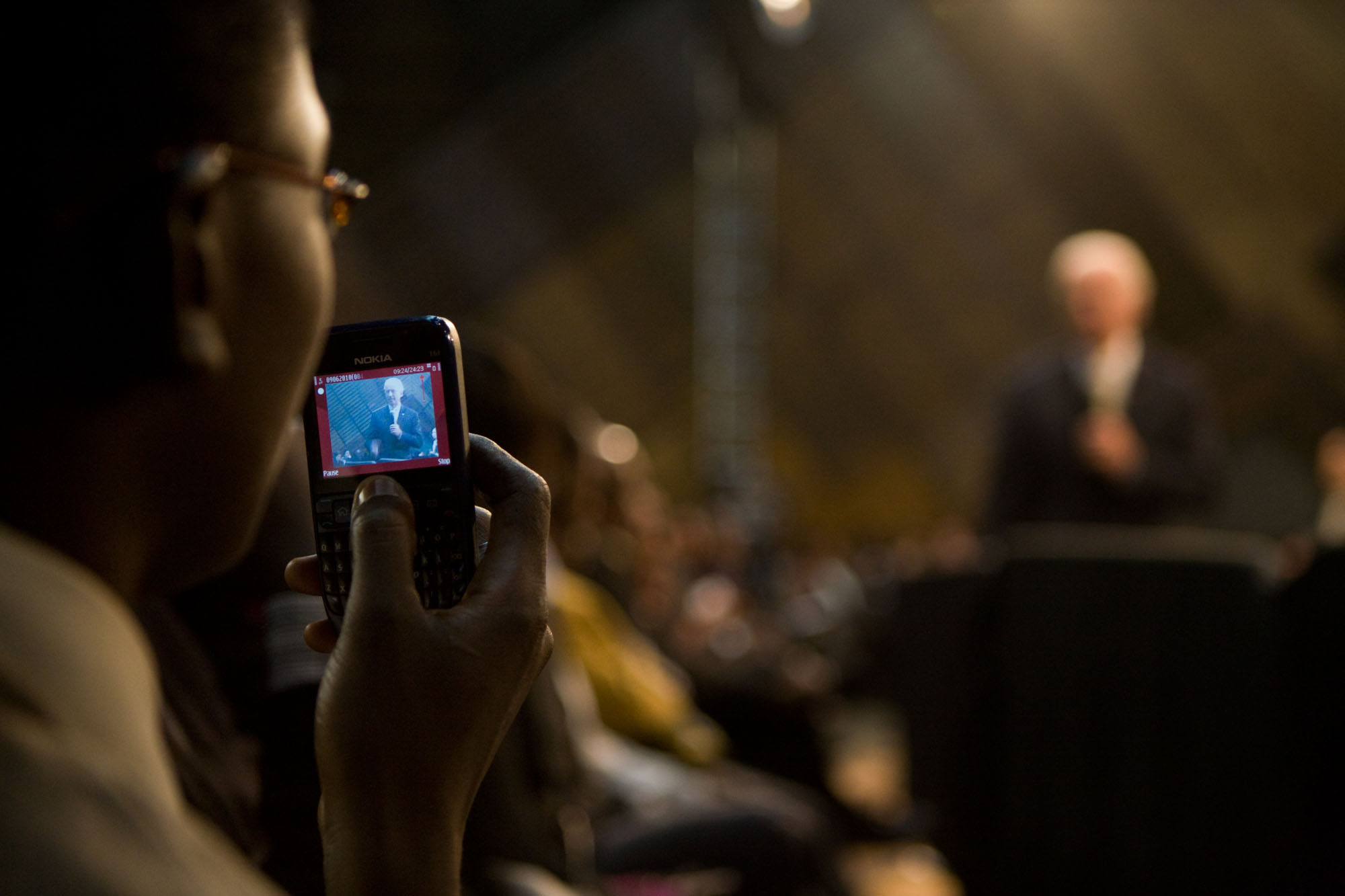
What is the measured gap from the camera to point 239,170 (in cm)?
40

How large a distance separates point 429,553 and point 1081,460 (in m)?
2.42

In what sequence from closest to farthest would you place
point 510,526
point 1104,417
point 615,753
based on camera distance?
point 510,526 < point 615,753 < point 1104,417

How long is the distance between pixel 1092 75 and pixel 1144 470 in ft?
20.6

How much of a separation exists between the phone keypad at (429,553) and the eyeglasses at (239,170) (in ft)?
0.42

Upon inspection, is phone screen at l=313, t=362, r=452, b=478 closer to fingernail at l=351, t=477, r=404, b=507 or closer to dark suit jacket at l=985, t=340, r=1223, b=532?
fingernail at l=351, t=477, r=404, b=507

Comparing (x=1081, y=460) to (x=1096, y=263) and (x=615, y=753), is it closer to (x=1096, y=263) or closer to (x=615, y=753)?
(x=1096, y=263)

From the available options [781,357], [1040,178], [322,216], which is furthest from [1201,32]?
[322,216]

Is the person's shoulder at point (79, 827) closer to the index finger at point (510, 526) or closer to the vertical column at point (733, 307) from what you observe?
the index finger at point (510, 526)

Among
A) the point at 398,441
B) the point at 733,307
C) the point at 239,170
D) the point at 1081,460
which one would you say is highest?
the point at 733,307

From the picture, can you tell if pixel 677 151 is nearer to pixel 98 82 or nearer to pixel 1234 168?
pixel 1234 168

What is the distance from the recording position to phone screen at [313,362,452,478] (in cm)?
52

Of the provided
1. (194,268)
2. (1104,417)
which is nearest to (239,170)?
(194,268)

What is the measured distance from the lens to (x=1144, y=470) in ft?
8.56

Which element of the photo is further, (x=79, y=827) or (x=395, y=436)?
(x=395, y=436)
